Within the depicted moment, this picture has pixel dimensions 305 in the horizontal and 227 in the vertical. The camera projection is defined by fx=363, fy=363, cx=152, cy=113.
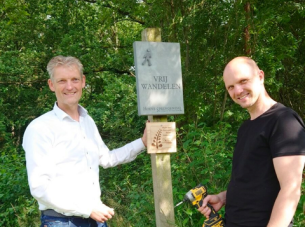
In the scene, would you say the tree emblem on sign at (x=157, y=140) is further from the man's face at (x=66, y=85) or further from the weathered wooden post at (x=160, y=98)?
the man's face at (x=66, y=85)

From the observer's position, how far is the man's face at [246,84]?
1938 millimetres

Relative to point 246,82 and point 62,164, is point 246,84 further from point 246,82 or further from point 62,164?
point 62,164

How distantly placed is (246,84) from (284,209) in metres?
0.67

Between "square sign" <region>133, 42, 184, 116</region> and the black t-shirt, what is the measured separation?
166 centimetres

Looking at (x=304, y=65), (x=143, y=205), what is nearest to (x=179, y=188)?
(x=143, y=205)

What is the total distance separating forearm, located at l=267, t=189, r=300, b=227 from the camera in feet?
5.46

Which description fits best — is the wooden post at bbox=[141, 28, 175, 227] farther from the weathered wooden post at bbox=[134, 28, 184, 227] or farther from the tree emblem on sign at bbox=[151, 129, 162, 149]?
the tree emblem on sign at bbox=[151, 129, 162, 149]

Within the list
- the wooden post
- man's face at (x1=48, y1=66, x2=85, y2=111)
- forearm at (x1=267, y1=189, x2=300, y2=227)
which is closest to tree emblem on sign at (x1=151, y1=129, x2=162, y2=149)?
the wooden post

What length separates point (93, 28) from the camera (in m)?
10.9

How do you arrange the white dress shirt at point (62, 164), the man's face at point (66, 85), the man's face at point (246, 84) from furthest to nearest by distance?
the man's face at point (66, 85), the white dress shirt at point (62, 164), the man's face at point (246, 84)

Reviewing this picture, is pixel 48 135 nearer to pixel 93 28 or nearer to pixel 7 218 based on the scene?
pixel 7 218

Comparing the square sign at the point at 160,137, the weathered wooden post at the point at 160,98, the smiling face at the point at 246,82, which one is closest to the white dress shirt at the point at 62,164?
the square sign at the point at 160,137

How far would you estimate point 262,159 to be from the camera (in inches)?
72.2

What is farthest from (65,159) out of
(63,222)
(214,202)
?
(214,202)
